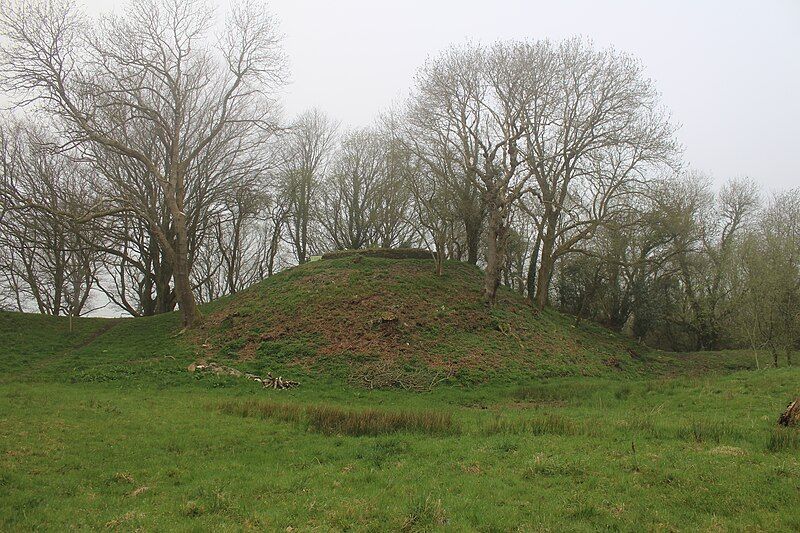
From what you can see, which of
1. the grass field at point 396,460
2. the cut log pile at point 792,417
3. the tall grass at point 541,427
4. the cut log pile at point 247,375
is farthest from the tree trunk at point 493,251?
the cut log pile at point 792,417

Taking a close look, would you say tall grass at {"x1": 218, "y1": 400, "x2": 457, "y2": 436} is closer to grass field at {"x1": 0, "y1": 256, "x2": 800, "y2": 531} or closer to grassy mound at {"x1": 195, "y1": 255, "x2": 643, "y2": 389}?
grass field at {"x1": 0, "y1": 256, "x2": 800, "y2": 531}

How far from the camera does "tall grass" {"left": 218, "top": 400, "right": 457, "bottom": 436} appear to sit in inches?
444

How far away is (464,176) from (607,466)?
24955 mm

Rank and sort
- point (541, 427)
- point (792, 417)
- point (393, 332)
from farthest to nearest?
point (393, 332) < point (541, 427) < point (792, 417)

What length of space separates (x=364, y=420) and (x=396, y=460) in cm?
272

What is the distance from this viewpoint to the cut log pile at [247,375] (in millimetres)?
17562

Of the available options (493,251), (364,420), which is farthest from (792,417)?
(493,251)

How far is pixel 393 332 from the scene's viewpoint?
73.9ft

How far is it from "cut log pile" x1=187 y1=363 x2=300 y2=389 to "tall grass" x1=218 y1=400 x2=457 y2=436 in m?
4.52

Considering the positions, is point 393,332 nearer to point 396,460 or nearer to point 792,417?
point 396,460

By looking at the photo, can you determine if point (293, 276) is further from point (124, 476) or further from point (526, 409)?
point (124, 476)

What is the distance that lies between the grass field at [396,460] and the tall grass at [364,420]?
4cm

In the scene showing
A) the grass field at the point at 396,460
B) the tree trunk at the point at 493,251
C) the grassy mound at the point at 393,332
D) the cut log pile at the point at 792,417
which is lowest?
the grass field at the point at 396,460

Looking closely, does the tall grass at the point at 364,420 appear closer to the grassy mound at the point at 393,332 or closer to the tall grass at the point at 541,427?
the tall grass at the point at 541,427
